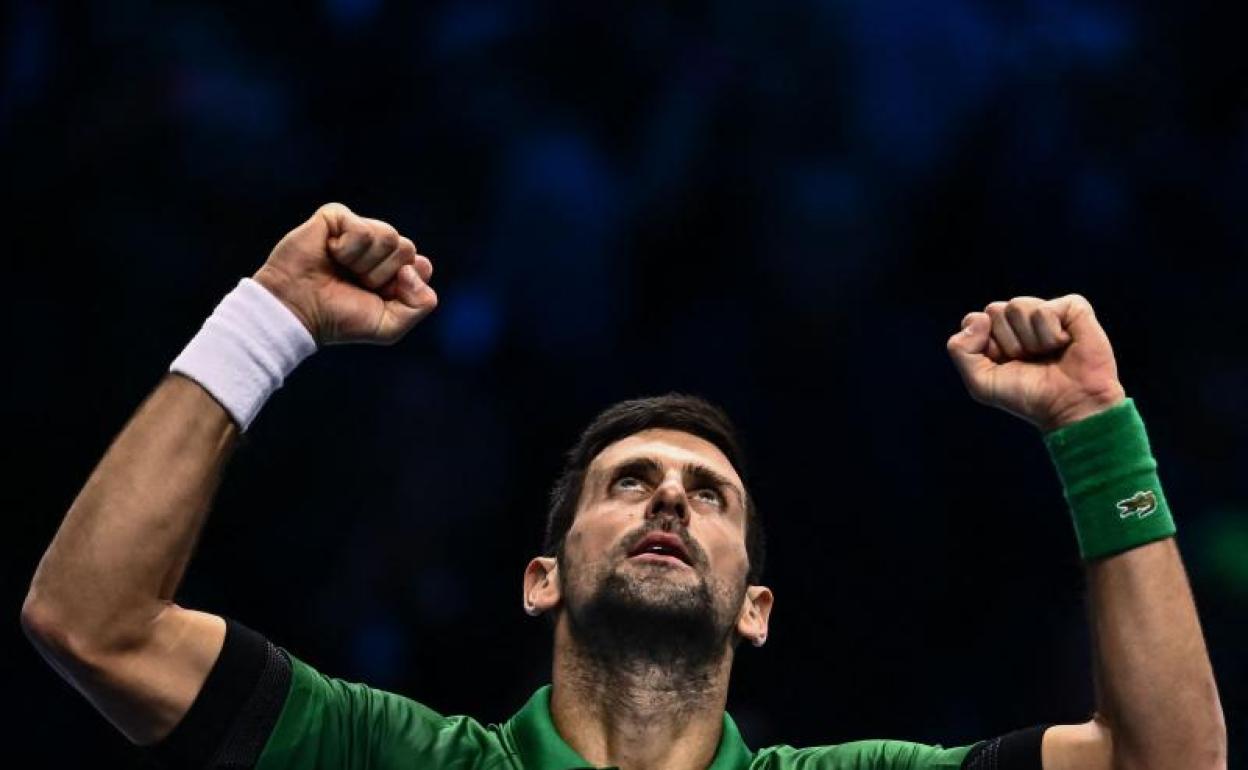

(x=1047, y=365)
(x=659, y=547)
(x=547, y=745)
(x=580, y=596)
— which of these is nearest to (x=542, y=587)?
(x=580, y=596)

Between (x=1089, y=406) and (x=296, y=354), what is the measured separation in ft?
4.82

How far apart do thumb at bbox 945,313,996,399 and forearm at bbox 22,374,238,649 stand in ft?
4.60

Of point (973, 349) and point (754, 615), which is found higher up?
point (973, 349)

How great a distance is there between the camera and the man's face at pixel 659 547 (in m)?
3.52

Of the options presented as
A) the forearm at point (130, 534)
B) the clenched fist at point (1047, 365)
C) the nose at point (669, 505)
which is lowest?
the forearm at point (130, 534)

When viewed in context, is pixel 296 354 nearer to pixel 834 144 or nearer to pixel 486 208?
pixel 486 208

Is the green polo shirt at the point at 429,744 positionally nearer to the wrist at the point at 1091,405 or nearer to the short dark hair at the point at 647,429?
the short dark hair at the point at 647,429

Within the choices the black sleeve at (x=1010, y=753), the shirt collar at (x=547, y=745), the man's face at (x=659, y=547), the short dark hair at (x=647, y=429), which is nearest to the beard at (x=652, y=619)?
the man's face at (x=659, y=547)

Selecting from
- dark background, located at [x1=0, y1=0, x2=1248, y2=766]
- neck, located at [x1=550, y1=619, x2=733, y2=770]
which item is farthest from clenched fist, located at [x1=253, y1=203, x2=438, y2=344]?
dark background, located at [x1=0, y1=0, x2=1248, y2=766]

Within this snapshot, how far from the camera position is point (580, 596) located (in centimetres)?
362

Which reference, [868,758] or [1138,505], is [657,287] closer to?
[868,758]

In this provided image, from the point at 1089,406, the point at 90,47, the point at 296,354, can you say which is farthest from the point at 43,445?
the point at 1089,406

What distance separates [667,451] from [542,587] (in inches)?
15.7

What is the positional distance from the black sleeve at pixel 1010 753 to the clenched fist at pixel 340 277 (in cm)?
134
